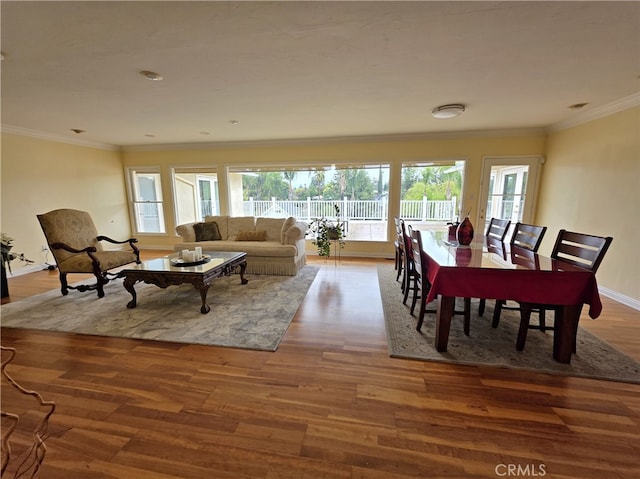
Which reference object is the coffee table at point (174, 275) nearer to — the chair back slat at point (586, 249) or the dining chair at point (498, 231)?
the dining chair at point (498, 231)

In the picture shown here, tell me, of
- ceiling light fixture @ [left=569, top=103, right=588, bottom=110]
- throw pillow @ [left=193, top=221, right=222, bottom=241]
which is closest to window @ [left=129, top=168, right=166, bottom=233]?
throw pillow @ [left=193, top=221, right=222, bottom=241]

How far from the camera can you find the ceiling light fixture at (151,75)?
2428 mm

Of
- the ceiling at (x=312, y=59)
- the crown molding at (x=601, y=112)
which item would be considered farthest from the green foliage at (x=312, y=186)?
the crown molding at (x=601, y=112)

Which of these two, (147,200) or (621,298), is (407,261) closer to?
(621,298)

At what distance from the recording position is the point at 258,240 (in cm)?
473

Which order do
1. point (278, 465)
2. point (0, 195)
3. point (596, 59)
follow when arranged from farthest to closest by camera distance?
1. point (0, 195)
2. point (596, 59)
3. point (278, 465)

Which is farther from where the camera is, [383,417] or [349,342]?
[349,342]

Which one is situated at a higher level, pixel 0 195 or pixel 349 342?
pixel 0 195

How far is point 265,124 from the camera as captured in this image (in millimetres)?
4227

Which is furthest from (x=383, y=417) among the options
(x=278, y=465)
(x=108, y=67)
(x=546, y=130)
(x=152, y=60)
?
(x=546, y=130)

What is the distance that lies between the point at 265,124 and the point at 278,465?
4141 mm

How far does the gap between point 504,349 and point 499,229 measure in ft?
5.50

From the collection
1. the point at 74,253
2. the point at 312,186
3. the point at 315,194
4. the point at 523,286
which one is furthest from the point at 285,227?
the point at 523,286

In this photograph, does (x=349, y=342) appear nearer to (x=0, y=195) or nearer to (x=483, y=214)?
(x=483, y=214)
